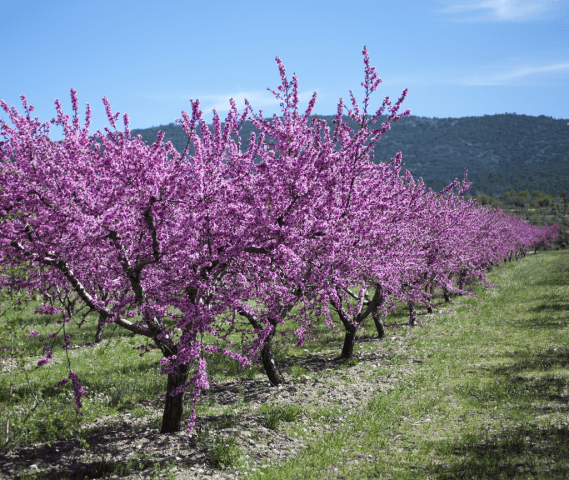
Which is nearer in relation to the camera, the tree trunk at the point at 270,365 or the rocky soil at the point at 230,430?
the rocky soil at the point at 230,430

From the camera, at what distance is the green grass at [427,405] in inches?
306

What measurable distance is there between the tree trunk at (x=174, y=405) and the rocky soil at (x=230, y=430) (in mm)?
254

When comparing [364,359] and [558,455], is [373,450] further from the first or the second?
[364,359]

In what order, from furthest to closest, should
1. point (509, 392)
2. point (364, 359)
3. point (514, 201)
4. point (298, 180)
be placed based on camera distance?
point (514, 201) < point (364, 359) < point (509, 392) < point (298, 180)

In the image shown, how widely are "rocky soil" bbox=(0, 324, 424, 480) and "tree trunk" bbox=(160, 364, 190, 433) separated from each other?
0.83 ft

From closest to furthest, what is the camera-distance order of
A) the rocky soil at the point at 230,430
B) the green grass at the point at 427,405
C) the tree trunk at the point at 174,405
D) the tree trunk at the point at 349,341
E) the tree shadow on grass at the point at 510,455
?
the tree shadow on grass at the point at 510,455
the rocky soil at the point at 230,430
the green grass at the point at 427,405
the tree trunk at the point at 174,405
the tree trunk at the point at 349,341

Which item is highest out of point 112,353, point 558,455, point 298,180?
point 298,180

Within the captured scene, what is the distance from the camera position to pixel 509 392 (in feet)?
37.8

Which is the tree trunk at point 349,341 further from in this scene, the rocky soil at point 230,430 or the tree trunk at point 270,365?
the tree trunk at point 270,365

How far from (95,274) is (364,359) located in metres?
10.3

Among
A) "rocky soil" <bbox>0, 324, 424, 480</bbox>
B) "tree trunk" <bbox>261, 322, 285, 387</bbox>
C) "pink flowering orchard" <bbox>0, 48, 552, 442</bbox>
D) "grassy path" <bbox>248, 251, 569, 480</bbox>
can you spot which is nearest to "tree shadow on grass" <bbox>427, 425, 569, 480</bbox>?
"grassy path" <bbox>248, 251, 569, 480</bbox>

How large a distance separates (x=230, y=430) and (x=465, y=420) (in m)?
5.55

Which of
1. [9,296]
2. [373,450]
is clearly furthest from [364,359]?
[9,296]

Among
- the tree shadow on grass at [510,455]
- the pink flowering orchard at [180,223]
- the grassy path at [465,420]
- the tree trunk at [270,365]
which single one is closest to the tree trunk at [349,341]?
the grassy path at [465,420]
